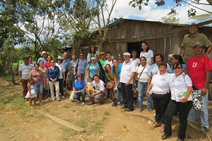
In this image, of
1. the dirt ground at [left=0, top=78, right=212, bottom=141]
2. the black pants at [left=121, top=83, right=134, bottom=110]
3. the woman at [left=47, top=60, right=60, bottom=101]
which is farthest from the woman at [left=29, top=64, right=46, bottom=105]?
the black pants at [left=121, top=83, right=134, bottom=110]

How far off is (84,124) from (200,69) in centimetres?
330

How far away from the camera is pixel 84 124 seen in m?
4.14

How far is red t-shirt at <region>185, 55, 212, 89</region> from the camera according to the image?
Result: 3.13 meters

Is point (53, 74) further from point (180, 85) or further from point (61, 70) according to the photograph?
point (180, 85)

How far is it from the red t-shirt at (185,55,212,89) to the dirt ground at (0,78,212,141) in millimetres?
1118

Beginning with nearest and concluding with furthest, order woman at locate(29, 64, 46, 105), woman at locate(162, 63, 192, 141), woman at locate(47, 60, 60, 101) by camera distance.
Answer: woman at locate(162, 63, 192, 141), woman at locate(29, 64, 46, 105), woman at locate(47, 60, 60, 101)

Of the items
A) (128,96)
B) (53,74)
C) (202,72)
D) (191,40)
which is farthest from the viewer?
(53,74)

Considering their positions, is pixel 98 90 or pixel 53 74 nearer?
pixel 98 90

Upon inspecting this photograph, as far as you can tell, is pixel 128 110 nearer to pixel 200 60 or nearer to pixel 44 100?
pixel 200 60

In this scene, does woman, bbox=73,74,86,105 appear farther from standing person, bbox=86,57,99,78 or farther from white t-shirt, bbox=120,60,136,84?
white t-shirt, bbox=120,60,136,84

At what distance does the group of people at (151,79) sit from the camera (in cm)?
307

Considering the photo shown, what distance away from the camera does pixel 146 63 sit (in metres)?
4.76

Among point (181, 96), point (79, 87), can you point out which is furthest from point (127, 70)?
point (79, 87)

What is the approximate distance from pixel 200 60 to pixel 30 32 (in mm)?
11750
